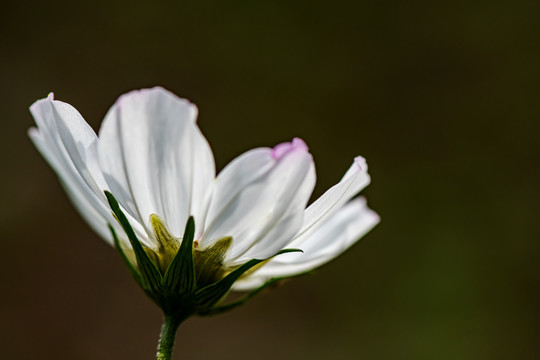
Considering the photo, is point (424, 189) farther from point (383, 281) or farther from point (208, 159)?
point (208, 159)

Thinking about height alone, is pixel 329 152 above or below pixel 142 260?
above

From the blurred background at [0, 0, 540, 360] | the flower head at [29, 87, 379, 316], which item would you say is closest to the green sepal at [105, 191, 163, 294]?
the flower head at [29, 87, 379, 316]

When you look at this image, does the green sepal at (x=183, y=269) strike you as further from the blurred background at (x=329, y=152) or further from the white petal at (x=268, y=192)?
the blurred background at (x=329, y=152)

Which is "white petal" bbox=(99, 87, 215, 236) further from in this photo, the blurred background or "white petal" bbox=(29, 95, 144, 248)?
the blurred background

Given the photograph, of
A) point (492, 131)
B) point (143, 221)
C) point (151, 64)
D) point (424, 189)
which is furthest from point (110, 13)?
point (143, 221)

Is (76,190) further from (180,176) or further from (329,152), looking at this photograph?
(329,152)

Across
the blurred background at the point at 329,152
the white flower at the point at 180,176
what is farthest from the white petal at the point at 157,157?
the blurred background at the point at 329,152

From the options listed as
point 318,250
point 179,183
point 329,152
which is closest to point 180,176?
point 179,183
